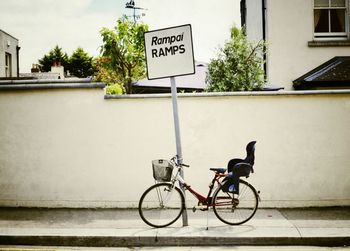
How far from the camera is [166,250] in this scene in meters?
5.24

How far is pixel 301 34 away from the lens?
1136 cm

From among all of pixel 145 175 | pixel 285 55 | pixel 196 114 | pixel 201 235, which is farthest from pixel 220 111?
pixel 285 55

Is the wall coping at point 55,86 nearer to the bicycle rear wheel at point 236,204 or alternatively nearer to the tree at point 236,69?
the bicycle rear wheel at point 236,204

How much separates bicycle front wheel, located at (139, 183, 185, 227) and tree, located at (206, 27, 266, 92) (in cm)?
425

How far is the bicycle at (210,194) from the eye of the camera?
6.01 metres

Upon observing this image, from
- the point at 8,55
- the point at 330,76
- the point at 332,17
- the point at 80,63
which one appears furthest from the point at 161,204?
the point at 80,63

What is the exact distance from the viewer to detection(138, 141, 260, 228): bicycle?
6.01 metres

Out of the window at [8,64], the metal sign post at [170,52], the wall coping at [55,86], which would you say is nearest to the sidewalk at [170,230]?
the metal sign post at [170,52]

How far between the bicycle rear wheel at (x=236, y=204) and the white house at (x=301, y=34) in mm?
6050

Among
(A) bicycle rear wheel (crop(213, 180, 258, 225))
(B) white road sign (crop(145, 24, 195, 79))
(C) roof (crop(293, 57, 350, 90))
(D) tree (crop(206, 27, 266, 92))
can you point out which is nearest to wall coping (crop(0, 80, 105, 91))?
(B) white road sign (crop(145, 24, 195, 79))

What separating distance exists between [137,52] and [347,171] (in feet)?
29.1

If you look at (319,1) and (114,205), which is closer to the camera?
(114,205)

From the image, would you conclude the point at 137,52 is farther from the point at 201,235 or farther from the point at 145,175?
the point at 201,235

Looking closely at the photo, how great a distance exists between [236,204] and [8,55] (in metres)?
25.6
